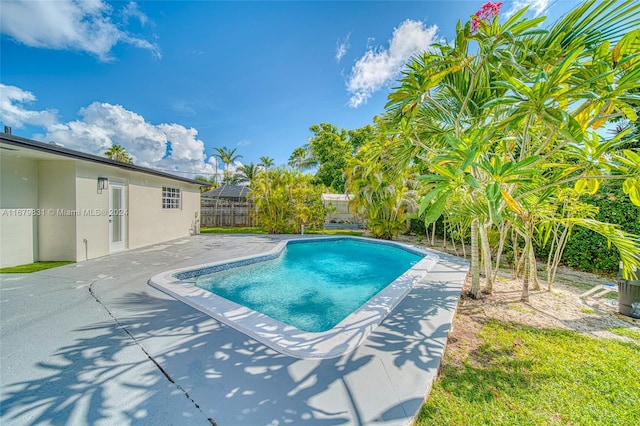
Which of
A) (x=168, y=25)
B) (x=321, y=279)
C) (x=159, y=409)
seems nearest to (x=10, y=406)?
(x=159, y=409)

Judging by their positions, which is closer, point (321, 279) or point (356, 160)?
point (321, 279)

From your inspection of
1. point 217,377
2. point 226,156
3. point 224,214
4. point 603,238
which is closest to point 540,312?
point 603,238

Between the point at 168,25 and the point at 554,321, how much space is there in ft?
48.7

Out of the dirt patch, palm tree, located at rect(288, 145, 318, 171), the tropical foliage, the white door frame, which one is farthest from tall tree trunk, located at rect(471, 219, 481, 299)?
palm tree, located at rect(288, 145, 318, 171)

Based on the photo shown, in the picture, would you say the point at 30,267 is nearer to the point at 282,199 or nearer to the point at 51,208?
the point at 51,208

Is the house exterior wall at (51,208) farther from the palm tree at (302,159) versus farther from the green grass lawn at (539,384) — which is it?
the palm tree at (302,159)

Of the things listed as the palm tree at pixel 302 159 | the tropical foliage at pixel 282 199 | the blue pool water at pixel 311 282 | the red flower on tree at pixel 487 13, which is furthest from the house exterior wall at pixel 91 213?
the palm tree at pixel 302 159

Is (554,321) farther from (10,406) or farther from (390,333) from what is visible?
(10,406)

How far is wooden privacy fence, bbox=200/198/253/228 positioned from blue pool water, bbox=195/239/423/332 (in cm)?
933

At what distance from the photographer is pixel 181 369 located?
2604mm

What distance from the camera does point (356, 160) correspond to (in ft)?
47.2

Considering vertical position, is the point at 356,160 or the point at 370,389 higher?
the point at 356,160

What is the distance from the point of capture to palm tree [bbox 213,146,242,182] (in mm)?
41188

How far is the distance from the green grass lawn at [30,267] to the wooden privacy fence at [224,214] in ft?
39.0
